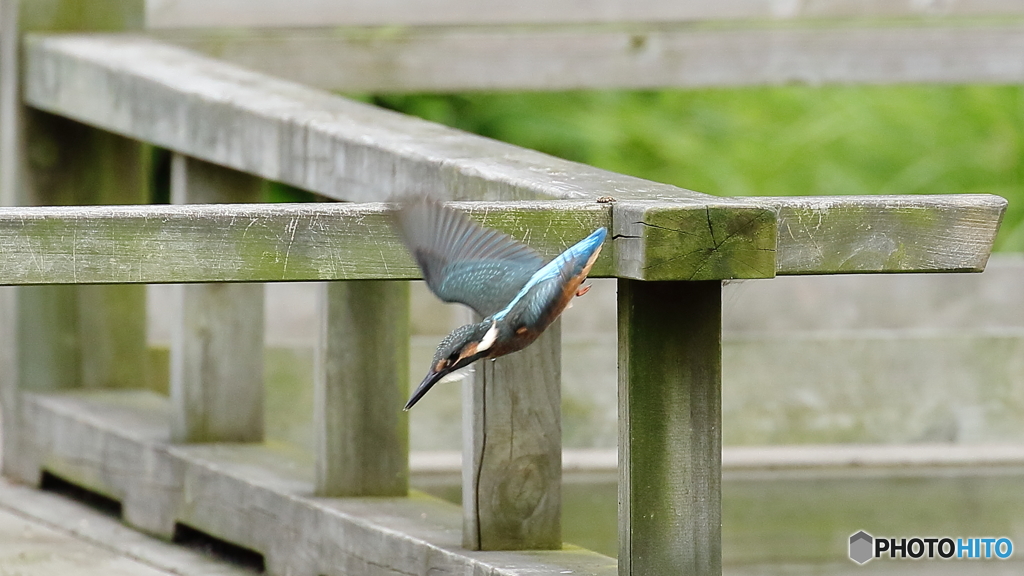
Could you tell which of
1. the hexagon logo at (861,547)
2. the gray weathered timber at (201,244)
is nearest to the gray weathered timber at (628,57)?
the hexagon logo at (861,547)

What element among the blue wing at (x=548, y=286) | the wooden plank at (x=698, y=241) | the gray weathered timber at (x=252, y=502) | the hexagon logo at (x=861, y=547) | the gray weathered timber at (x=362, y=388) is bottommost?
the hexagon logo at (x=861, y=547)

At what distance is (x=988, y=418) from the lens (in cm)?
425

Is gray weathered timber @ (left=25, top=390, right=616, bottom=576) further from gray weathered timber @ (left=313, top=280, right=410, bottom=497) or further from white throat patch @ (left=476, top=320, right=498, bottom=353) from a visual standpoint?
white throat patch @ (left=476, top=320, right=498, bottom=353)

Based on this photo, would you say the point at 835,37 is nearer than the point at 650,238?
No

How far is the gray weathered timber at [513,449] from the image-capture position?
8.14 feet

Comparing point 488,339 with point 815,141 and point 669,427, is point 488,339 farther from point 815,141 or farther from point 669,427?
point 815,141

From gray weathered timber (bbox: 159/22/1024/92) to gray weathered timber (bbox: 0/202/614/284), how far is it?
6.86 feet

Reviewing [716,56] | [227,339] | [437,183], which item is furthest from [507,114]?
[437,183]

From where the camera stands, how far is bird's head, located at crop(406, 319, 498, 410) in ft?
5.65

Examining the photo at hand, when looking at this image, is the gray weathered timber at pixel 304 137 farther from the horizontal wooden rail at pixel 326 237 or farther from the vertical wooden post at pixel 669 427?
the vertical wooden post at pixel 669 427

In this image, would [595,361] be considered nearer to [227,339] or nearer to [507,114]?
[227,339]

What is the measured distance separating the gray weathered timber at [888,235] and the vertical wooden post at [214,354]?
4.87ft

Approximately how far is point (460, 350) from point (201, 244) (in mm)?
453

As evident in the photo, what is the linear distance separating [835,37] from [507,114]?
2.73m
